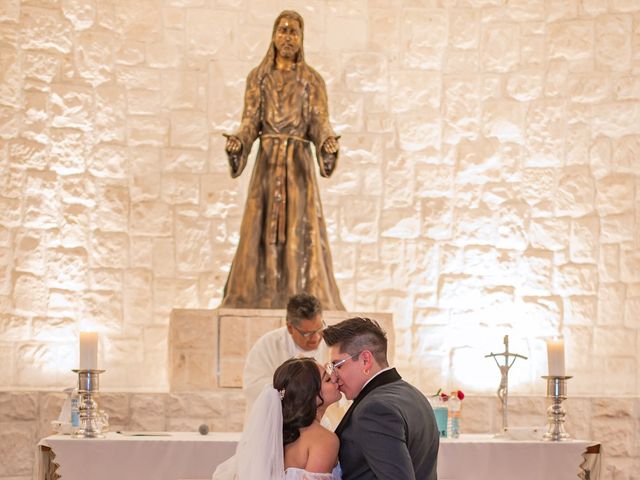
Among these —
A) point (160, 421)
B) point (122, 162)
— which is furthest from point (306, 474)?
point (122, 162)

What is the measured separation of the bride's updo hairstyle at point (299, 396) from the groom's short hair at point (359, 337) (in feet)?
1.05

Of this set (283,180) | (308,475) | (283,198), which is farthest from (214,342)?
(308,475)

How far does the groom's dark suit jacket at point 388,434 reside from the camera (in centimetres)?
286

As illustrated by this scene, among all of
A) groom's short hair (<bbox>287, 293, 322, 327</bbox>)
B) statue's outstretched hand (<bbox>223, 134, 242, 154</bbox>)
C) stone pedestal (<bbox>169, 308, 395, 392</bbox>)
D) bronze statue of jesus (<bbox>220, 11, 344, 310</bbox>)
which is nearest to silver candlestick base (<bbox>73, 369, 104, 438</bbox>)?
groom's short hair (<bbox>287, 293, 322, 327</bbox>)

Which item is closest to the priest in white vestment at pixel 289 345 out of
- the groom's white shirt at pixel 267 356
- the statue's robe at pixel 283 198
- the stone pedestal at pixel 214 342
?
the groom's white shirt at pixel 267 356

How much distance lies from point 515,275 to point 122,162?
308 centimetres

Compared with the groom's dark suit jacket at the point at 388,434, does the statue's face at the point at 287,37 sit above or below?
above

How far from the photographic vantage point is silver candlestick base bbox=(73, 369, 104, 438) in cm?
502

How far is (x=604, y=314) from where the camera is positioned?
807cm

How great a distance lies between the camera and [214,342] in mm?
6551

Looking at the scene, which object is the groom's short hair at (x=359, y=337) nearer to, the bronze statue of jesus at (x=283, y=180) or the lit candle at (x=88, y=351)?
the lit candle at (x=88, y=351)

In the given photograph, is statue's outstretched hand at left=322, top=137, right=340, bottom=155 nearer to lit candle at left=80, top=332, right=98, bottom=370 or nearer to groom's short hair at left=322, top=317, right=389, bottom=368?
lit candle at left=80, top=332, right=98, bottom=370

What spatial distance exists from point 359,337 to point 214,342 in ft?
11.7

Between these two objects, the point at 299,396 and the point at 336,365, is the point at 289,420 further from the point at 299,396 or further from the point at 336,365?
the point at 336,365
